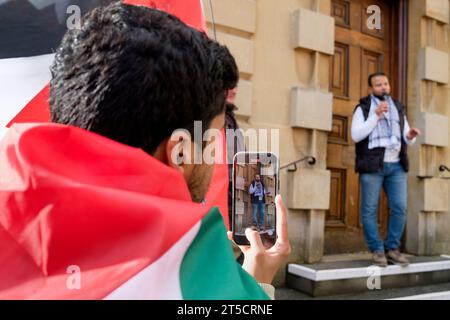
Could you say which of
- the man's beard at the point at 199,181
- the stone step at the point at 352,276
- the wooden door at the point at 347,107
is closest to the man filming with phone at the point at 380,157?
the stone step at the point at 352,276

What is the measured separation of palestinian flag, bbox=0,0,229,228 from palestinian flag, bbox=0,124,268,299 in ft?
3.71

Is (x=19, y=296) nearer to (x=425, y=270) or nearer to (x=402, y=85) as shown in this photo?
(x=425, y=270)

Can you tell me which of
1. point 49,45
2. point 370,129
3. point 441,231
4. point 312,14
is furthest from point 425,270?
point 49,45

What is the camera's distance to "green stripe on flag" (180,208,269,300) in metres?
0.63

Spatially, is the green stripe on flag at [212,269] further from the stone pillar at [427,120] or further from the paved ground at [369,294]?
the stone pillar at [427,120]

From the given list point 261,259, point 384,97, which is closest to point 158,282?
point 261,259

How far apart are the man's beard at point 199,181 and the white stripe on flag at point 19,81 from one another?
108cm

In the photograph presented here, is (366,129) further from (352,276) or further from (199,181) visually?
(199,181)

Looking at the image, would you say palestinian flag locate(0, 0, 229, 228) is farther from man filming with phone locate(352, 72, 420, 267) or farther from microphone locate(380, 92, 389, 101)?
microphone locate(380, 92, 389, 101)

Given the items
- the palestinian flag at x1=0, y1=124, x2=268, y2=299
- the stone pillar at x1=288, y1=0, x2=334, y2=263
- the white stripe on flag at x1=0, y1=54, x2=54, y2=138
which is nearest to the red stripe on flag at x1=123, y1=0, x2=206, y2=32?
the white stripe on flag at x1=0, y1=54, x2=54, y2=138

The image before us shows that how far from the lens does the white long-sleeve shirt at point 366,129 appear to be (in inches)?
145
